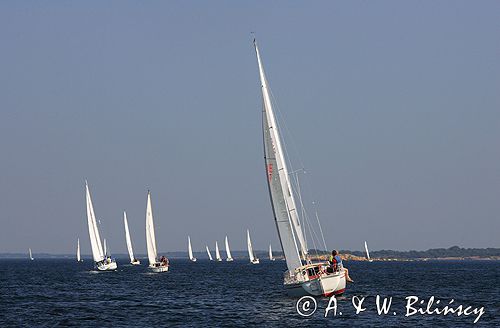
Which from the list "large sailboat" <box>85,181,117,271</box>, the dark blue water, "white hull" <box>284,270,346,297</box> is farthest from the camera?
"large sailboat" <box>85,181,117,271</box>

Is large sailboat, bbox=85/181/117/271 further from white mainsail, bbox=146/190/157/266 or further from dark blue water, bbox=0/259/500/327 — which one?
dark blue water, bbox=0/259/500/327

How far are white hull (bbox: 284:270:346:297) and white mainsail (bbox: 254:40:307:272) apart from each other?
161cm

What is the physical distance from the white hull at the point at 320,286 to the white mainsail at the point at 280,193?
161cm

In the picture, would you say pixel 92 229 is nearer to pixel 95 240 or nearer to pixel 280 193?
pixel 95 240

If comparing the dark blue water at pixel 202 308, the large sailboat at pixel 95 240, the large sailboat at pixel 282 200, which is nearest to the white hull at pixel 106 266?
the large sailboat at pixel 95 240

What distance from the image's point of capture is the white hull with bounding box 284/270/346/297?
4881 cm

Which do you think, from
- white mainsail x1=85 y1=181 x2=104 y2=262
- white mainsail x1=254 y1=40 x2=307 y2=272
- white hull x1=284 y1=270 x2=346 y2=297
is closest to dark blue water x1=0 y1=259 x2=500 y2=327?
white hull x1=284 y1=270 x2=346 y2=297

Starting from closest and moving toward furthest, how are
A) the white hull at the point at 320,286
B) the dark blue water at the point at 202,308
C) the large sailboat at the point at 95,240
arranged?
the dark blue water at the point at 202,308, the white hull at the point at 320,286, the large sailboat at the point at 95,240

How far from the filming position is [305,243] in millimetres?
51375

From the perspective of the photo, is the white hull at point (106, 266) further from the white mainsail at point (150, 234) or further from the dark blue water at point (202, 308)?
the dark blue water at point (202, 308)

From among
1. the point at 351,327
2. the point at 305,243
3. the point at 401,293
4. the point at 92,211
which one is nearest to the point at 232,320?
the point at 351,327

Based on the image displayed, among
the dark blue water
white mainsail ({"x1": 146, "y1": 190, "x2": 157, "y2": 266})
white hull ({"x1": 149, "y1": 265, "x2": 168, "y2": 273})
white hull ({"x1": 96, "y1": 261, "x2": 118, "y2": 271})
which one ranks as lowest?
the dark blue water

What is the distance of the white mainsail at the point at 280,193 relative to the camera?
2002 inches

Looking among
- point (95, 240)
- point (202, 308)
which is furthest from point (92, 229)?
point (202, 308)
